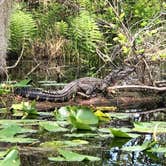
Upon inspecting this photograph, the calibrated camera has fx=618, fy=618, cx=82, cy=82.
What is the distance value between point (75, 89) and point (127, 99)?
747 millimetres

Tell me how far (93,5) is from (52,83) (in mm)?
6415

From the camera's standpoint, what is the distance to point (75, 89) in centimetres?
846

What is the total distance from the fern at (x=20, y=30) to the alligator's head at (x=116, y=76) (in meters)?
5.13

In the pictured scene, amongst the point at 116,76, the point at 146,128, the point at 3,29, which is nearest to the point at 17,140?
the point at 146,128

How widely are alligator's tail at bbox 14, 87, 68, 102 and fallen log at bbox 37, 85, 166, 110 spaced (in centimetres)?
10

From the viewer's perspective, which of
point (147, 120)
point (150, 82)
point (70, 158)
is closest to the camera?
point (70, 158)

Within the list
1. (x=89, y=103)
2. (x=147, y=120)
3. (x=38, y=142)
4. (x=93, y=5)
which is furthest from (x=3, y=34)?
(x=93, y=5)

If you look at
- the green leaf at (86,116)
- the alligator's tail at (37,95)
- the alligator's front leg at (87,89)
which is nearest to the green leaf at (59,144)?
the green leaf at (86,116)

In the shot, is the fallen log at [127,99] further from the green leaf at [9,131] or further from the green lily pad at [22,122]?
the green leaf at [9,131]

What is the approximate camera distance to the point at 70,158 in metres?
4.74

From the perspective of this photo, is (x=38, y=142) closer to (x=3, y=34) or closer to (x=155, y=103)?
(x=155, y=103)

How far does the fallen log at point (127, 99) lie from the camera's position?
785cm

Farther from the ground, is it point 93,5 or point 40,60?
point 93,5

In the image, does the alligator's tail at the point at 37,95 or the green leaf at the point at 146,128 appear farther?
the alligator's tail at the point at 37,95
